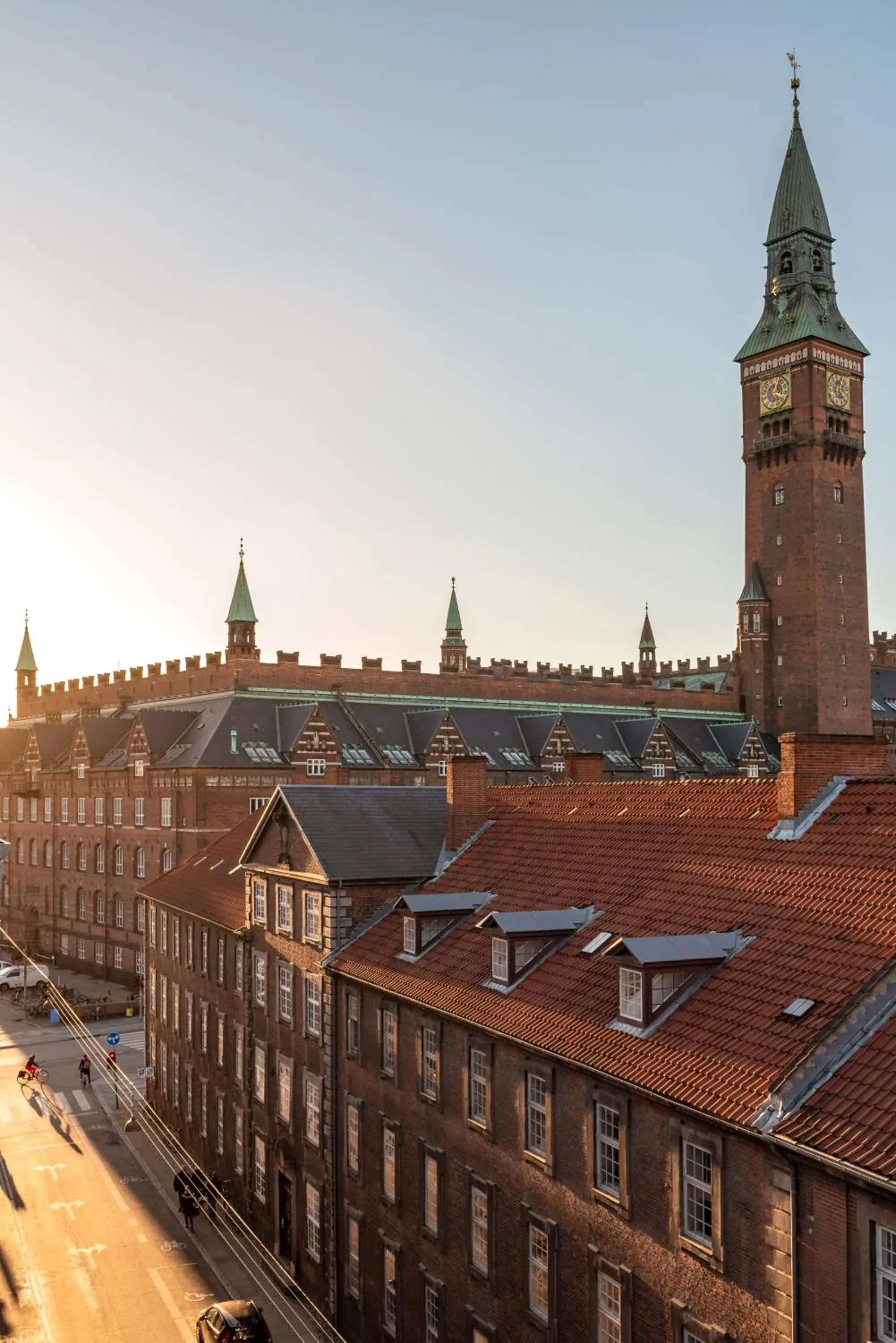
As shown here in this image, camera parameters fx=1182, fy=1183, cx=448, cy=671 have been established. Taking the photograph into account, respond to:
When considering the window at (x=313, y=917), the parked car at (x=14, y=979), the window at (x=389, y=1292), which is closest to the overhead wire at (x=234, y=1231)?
the window at (x=389, y=1292)

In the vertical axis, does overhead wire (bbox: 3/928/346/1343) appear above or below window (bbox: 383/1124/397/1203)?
below

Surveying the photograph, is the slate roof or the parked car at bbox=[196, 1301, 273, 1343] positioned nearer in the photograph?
the parked car at bbox=[196, 1301, 273, 1343]

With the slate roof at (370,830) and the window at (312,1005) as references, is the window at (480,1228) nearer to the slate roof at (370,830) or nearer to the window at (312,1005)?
the window at (312,1005)

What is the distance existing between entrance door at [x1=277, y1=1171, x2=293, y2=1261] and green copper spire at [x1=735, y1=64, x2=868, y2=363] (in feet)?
320

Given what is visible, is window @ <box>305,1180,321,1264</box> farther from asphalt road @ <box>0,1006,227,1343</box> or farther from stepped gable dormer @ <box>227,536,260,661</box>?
stepped gable dormer @ <box>227,536,260,661</box>

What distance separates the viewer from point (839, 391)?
11662cm

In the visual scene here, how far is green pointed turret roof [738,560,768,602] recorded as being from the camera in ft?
399

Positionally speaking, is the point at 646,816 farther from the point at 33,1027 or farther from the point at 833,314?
the point at 833,314

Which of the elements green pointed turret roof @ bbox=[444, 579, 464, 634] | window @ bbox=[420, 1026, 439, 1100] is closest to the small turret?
green pointed turret roof @ bbox=[444, 579, 464, 634]

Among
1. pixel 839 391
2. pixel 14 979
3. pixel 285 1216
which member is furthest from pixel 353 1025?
pixel 839 391

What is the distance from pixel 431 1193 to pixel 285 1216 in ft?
41.8

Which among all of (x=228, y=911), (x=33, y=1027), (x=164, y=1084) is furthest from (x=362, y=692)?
(x=228, y=911)

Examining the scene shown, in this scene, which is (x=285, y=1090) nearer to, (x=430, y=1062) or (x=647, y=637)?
(x=430, y=1062)

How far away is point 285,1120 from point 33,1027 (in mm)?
43988
